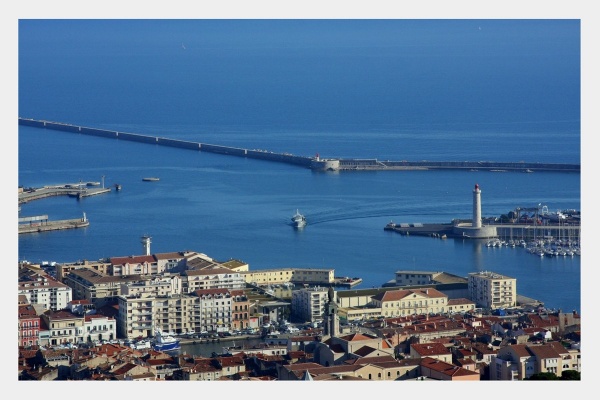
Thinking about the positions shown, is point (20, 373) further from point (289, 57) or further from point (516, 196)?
point (289, 57)

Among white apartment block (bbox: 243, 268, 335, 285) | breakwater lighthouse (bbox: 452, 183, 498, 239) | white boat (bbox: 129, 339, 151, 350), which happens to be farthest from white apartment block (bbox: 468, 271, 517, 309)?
breakwater lighthouse (bbox: 452, 183, 498, 239)

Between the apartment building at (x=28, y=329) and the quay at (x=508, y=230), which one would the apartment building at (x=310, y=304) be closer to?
the apartment building at (x=28, y=329)

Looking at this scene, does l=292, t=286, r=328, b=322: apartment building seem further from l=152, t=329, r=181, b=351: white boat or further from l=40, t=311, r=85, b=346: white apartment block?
l=40, t=311, r=85, b=346: white apartment block

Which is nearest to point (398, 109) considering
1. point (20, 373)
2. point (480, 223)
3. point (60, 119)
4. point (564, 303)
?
point (60, 119)

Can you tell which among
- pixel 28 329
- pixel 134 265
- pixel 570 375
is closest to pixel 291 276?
pixel 134 265

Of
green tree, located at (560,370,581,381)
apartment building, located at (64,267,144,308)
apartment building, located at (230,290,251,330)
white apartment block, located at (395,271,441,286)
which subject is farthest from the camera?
white apartment block, located at (395,271,441,286)

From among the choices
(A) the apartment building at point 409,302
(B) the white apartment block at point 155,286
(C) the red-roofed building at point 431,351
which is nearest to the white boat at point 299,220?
(B) the white apartment block at point 155,286
